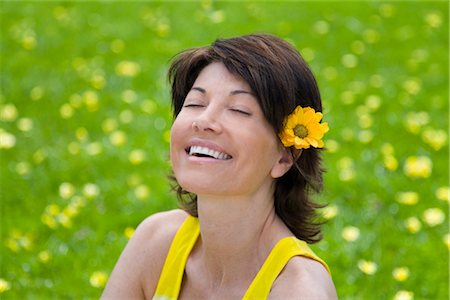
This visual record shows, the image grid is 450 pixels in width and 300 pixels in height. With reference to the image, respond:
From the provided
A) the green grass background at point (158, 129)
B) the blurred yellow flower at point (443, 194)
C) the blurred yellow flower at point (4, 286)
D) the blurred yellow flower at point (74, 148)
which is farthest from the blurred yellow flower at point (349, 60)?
the blurred yellow flower at point (4, 286)

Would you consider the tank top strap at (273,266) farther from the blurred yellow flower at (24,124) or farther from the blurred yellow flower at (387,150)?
the blurred yellow flower at (24,124)

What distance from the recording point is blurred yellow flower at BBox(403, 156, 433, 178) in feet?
14.8

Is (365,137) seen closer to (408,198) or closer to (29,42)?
(408,198)

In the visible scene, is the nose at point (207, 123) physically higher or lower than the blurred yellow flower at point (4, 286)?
higher

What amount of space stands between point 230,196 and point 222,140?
0.20m

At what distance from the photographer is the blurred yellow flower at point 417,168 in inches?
178

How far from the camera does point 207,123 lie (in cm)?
235

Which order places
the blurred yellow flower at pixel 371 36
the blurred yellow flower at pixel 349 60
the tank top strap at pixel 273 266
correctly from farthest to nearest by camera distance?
1. the blurred yellow flower at pixel 371 36
2. the blurred yellow flower at pixel 349 60
3. the tank top strap at pixel 273 266

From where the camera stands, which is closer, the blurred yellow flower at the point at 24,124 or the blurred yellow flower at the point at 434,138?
the blurred yellow flower at the point at 434,138

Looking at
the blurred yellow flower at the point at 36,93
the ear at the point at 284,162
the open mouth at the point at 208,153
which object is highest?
the open mouth at the point at 208,153

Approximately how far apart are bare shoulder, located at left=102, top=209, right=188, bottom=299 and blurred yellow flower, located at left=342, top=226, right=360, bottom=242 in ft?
3.87

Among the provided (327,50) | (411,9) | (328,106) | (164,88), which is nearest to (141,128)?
(164,88)

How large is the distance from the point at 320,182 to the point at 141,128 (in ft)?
8.26

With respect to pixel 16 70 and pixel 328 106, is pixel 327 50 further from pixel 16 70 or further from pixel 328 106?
pixel 16 70
